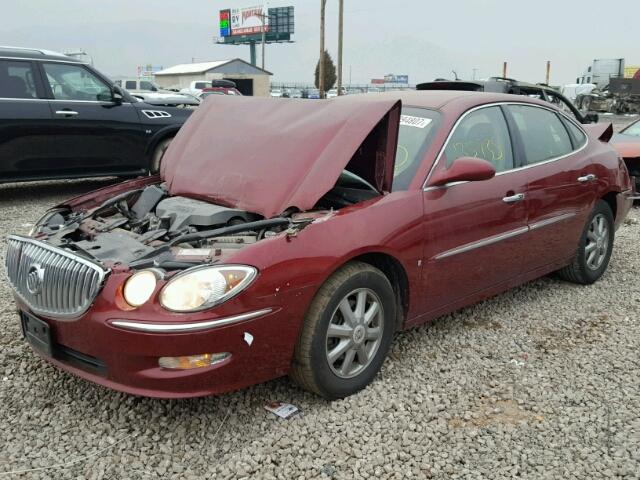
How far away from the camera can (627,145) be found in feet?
27.5

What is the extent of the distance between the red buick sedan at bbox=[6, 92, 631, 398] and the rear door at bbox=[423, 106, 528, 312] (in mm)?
12

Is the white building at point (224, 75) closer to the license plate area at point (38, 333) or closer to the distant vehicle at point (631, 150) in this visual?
the distant vehicle at point (631, 150)

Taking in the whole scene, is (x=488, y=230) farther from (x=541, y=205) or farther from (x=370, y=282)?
(x=370, y=282)

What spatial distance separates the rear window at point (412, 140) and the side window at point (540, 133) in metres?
0.80

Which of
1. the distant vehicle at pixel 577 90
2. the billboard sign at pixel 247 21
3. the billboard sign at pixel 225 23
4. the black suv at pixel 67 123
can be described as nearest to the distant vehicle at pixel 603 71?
the distant vehicle at pixel 577 90

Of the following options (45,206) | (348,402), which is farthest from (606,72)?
(348,402)

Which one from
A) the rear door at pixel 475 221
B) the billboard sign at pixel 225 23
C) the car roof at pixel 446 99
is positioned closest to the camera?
the rear door at pixel 475 221

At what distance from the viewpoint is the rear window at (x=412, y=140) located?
3.45 metres

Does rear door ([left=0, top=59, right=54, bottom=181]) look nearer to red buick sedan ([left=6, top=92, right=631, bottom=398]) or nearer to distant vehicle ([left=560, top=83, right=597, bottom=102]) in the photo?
red buick sedan ([left=6, top=92, right=631, bottom=398])

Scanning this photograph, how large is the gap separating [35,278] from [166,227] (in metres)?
0.71

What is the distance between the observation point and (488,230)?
12.4ft

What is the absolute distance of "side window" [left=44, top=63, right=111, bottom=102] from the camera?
769cm

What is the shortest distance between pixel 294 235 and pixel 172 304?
0.63 m

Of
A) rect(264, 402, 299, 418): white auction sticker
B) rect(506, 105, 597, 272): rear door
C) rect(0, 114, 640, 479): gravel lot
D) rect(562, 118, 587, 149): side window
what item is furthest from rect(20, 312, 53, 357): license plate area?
rect(562, 118, 587, 149): side window
